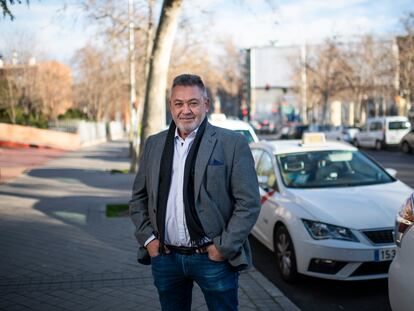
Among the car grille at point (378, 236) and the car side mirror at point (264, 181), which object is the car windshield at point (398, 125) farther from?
the car grille at point (378, 236)

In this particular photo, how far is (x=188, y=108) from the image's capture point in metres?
2.88

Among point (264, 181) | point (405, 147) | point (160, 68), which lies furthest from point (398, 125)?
point (264, 181)

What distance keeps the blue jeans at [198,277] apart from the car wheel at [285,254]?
2.49 meters

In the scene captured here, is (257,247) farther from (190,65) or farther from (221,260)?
(190,65)

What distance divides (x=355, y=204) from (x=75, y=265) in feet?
10.5

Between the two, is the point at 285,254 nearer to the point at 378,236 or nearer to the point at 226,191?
the point at 378,236

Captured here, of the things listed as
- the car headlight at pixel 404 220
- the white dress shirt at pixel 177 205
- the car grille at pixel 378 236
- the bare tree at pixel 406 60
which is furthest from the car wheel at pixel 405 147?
the white dress shirt at pixel 177 205

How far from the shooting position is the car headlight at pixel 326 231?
16.0ft

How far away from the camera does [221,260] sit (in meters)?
2.79

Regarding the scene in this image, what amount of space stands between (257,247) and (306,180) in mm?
1510

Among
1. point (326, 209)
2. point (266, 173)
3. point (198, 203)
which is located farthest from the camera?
point (266, 173)

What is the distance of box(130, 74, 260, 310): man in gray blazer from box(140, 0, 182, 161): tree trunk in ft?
23.8

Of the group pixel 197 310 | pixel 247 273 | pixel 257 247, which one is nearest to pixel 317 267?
pixel 247 273

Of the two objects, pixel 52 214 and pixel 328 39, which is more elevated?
pixel 328 39
